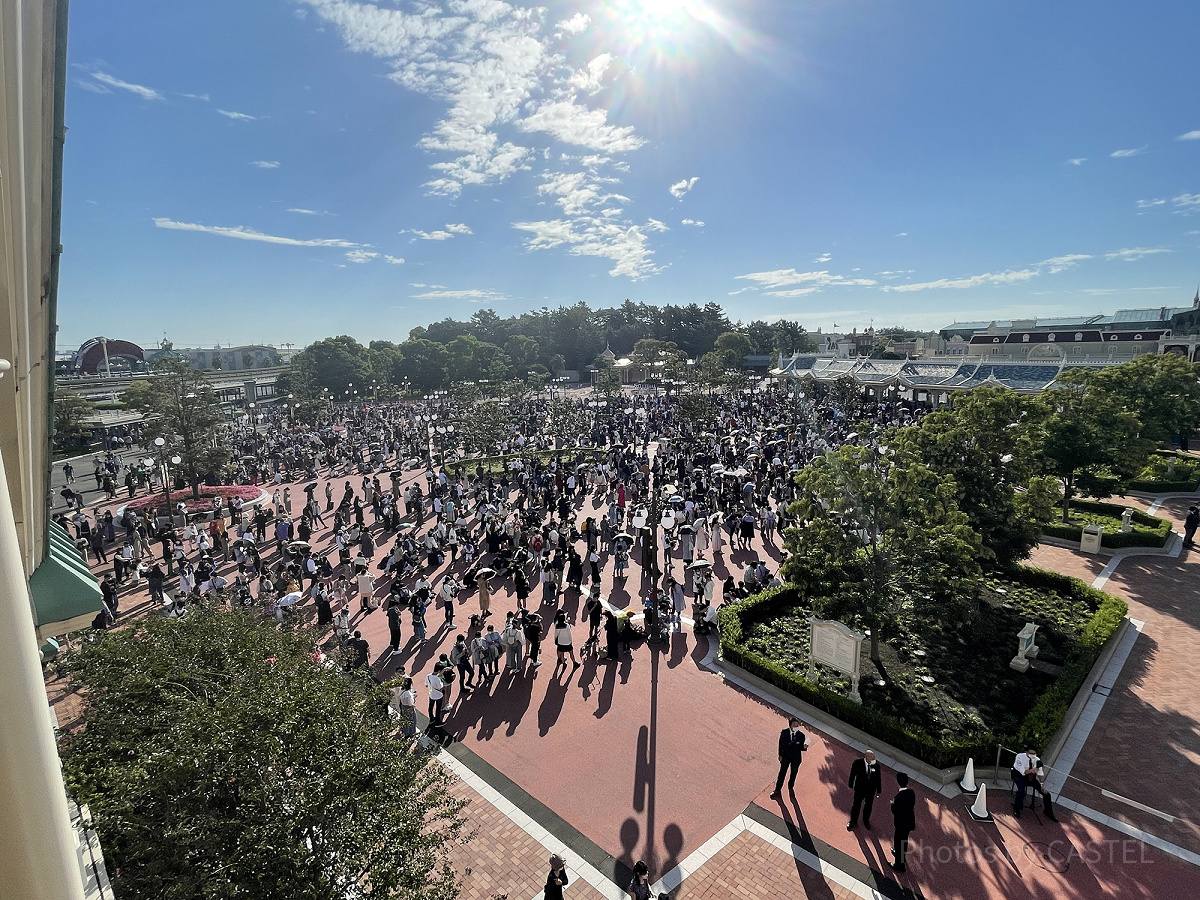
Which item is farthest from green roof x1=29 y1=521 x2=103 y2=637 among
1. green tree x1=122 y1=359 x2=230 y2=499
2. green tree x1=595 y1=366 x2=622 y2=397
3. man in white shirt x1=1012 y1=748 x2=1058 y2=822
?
green tree x1=595 y1=366 x2=622 y2=397

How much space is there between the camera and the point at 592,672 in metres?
12.0

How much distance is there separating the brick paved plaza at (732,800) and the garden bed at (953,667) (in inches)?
24.8

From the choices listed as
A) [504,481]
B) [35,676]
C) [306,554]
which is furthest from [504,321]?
[35,676]

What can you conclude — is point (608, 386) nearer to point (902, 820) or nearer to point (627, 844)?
point (627, 844)

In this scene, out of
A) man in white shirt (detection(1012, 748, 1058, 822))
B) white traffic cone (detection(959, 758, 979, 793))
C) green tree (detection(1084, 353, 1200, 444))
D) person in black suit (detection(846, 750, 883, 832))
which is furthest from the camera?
green tree (detection(1084, 353, 1200, 444))

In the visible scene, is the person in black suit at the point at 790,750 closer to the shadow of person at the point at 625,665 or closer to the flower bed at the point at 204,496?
the shadow of person at the point at 625,665

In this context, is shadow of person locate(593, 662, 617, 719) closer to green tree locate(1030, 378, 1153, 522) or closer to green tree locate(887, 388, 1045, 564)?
green tree locate(887, 388, 1045, 564)

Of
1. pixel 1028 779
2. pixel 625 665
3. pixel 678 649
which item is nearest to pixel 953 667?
pixel 1028 779

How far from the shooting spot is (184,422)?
25.5 meters

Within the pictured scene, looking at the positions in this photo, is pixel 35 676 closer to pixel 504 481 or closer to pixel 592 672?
pixel 592 672

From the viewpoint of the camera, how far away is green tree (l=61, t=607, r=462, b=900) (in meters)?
4.77

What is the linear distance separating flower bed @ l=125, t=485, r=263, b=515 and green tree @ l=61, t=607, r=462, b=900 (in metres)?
20.7

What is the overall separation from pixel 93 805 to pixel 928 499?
1267 centimetres

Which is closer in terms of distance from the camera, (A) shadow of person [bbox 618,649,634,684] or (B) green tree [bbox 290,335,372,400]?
(A) shadow of person [bbox 618,649,634,684]
